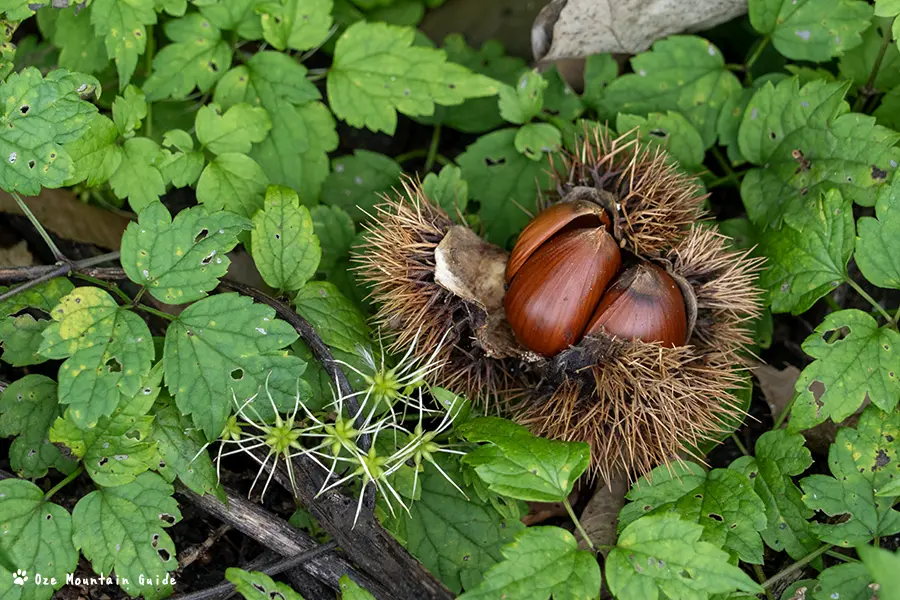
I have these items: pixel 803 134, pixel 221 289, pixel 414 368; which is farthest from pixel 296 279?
pixel 803 134

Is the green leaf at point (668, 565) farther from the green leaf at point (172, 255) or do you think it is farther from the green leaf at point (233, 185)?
the green leaf at point (233, 185)

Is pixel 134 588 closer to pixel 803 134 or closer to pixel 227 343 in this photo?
pixel 227 343

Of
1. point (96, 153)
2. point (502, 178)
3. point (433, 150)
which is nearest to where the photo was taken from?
point (96, 153)

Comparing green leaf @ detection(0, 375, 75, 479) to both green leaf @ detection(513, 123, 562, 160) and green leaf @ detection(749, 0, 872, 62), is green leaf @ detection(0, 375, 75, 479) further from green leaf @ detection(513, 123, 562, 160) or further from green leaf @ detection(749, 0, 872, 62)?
green leaf @ detection(749, 0, 872, 62)

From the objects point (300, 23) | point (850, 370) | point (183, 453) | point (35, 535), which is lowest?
point (35, 535)

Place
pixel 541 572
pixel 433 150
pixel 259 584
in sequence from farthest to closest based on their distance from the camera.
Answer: pixel 433 150
pixel 259 584
pixel 541 572

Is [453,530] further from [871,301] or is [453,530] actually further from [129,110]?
[129,110]

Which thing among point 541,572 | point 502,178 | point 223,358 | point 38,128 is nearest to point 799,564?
point 541,572
